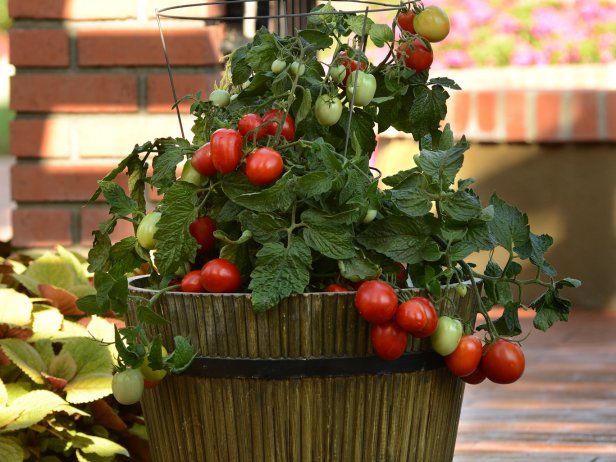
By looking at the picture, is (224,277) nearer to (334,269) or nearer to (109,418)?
(334,269)

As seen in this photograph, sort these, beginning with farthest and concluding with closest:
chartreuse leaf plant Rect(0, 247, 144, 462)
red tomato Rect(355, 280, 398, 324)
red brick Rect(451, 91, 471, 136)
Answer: red brick Rect(451, 91, 471, 136), chartreuse leaf plant Rect(0, 247, 144, 462), red tomato Rect(355, 280, 398, 324)

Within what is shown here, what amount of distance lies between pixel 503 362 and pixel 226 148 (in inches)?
18.7

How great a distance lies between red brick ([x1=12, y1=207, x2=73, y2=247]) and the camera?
2703 mm

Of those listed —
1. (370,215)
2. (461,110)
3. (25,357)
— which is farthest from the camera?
(461,110)

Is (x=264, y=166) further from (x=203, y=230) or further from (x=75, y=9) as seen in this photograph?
(x=75, y=9)

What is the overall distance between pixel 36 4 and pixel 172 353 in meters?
1.46

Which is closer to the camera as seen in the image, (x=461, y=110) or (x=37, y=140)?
(x=37, y=140)

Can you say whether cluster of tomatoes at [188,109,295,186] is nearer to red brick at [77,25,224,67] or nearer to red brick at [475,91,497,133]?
red brick at [77,25,224,67]

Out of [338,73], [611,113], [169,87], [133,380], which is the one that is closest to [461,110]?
[611,113]

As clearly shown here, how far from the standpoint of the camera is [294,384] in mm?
1473

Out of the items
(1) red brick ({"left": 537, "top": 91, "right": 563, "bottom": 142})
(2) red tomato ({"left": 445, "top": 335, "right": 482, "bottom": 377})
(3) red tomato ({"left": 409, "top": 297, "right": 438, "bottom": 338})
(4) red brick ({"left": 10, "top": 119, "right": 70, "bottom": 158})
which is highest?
(3) red tomato ({"left": 409, "top": 297, "right": 438, "bottom": 338})

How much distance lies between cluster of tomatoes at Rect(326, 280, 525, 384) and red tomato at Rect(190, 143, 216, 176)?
0.23 meters

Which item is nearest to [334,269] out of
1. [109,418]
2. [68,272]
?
[109,418]

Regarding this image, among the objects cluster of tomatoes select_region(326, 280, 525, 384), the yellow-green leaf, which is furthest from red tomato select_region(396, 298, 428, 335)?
the yellow-green leaf
